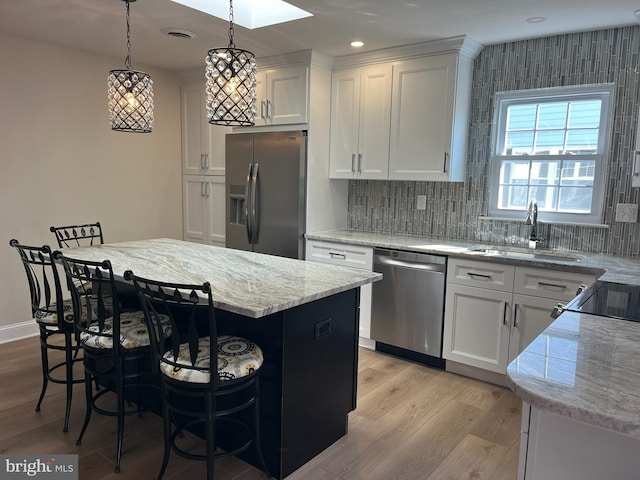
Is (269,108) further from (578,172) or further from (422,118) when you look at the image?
(578,172)

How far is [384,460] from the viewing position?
7.54 ft

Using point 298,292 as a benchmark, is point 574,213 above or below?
above

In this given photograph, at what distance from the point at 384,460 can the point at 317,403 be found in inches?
17.2

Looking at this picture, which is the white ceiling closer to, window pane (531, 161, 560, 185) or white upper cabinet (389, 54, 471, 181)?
white upper cabinet (389, 54, 471, 181)

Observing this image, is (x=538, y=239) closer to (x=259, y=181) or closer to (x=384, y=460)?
(x=384, y=460)

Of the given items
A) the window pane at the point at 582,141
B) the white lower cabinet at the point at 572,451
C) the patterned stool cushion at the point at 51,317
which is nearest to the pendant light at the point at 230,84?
the patterned stool cushion at the point at 51,317

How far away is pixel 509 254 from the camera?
10.5 ft

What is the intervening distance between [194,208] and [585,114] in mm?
3655

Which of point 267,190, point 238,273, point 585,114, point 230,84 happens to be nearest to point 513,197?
point 585,114

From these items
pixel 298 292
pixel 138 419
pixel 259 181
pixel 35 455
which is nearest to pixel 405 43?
pixel 259 181

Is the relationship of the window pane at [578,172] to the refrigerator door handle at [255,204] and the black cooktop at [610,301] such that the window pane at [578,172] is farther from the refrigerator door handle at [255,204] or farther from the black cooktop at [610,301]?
the refrigerator door handle at [255,204]

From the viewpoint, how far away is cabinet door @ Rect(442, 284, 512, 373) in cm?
309

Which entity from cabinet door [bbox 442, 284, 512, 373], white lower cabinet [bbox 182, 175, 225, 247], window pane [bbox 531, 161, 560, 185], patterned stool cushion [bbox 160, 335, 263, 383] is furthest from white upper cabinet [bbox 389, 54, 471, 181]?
patterned stool cushion [bbox 160, 335, 263, 383]

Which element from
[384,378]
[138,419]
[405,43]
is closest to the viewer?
[138,419]
